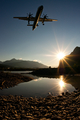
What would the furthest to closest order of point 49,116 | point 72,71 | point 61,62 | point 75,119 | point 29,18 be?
point 61,62
point 72,71
point 29,18
point 49,116
point 75,119

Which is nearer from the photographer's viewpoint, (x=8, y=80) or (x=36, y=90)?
(x=36, y=90)

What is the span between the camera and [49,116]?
561cm

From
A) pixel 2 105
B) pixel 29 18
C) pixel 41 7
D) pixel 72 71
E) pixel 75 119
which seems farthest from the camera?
pixel 72 71

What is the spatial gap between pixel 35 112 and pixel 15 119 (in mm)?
1514

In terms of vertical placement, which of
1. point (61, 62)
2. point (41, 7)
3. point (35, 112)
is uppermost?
point (61, 62)

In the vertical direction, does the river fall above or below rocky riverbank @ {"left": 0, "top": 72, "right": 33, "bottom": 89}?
below

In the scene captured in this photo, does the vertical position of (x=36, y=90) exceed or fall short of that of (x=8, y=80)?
it falls short

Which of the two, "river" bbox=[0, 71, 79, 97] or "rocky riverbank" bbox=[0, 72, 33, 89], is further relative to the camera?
"rocky riverbank" bbox=[0, 72, 33, 89]

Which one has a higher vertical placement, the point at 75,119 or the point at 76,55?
the point at 76,55

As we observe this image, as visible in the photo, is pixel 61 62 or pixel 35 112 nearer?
pixel 35 112

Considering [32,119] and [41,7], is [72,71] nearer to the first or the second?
[41,7]

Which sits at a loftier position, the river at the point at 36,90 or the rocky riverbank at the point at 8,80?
the rocky riverbank at the point at 8,80

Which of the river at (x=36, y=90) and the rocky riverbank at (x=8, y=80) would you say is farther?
the rocky riverbank at (x=8, y=80)

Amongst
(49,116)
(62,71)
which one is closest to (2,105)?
(49,116)
